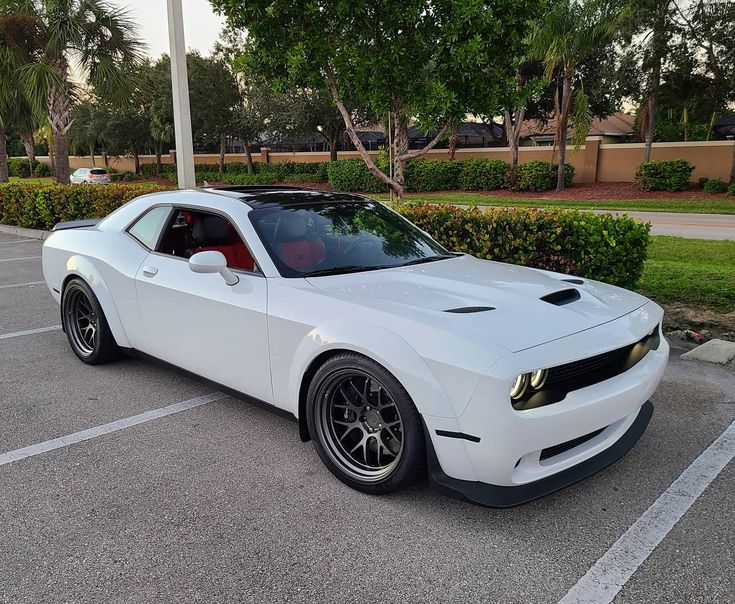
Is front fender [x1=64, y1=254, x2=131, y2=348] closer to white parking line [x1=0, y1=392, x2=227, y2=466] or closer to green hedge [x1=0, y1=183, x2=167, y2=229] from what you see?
white parking line [x1=0, y1=392, x2=227, y2=466]

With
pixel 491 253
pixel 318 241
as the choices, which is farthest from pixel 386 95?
pixel 318 241

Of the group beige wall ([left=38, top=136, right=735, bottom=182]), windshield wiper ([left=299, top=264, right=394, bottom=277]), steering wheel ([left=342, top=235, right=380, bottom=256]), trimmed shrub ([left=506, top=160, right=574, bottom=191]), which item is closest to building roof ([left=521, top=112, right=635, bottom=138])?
beige wall ([left=38, top=136, right=735, bottom=182])

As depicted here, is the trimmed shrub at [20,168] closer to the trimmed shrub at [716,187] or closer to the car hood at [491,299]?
the trimmed shrub at [716,187]

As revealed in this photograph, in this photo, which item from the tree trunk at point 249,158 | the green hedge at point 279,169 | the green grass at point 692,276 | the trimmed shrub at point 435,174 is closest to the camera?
the green grass at point 692,276

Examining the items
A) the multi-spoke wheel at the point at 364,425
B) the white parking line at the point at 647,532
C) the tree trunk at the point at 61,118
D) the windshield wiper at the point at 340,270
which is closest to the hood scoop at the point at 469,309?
the multi-spoke wheel at the point at 364,425

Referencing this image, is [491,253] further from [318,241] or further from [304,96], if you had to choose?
[304,96]

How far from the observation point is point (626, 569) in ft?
8.29

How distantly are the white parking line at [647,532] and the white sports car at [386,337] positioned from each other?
0.32 metres

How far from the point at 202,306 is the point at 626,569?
2.69 metres

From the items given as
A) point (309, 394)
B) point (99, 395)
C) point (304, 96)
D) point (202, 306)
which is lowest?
point (99, 395)

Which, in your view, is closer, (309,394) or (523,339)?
(523,339)

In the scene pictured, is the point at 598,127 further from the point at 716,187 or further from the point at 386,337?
the point at 386,337

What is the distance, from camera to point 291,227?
3947 millimetres

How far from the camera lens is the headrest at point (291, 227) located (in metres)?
3.87
